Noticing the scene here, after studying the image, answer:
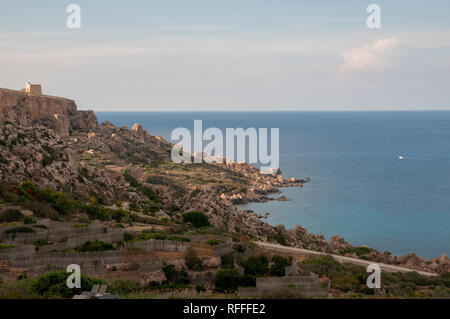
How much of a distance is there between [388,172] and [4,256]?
13620 centimetres

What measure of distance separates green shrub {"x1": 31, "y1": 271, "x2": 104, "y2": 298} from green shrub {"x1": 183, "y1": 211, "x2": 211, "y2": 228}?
28.3 meters

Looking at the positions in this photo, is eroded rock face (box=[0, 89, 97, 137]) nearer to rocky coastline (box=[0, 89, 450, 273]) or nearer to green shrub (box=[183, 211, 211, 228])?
rocky coastline (box=[0, 89, 450, 273])

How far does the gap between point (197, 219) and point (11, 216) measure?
2131 cm

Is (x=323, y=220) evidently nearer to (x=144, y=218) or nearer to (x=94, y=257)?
(x=144, y=218)

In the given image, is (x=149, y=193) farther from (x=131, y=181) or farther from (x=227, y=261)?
(x=227, y=261)

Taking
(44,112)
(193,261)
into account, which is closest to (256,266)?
(193,261)

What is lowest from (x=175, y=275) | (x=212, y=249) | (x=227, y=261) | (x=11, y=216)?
(x=175, y=275)

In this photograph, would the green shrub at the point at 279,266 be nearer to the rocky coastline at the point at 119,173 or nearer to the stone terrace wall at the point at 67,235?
the stone terrace wall at the point at 67,235

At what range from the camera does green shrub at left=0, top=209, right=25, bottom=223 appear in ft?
106

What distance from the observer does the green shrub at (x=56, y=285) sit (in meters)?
19.7

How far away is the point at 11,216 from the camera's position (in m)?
32.6

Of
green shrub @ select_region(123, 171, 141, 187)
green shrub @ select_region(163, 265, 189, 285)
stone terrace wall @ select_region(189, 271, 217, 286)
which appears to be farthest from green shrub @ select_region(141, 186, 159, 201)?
stone terrace wall @ select_region(189, 271, 217, 286)

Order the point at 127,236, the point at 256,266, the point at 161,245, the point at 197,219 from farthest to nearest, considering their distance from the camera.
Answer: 1. the point at 197,219
2. the point at 127,236
3. the point at 161,245
4. the point at 256,266

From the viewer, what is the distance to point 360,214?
95500 millimetres
